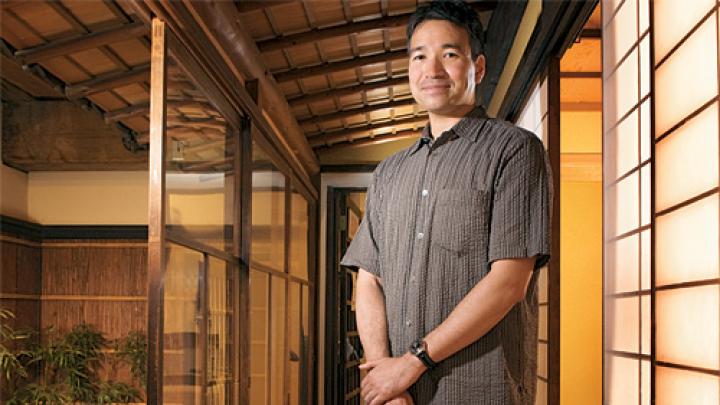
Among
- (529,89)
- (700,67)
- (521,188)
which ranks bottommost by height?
(521,188)

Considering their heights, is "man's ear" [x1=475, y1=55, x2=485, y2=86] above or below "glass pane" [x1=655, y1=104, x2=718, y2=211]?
above

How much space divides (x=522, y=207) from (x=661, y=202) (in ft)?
1.02

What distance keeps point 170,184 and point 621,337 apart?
150 centimetres

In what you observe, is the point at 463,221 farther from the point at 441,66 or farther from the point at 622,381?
the point at 622,381

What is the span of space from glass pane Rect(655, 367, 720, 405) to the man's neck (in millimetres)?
619

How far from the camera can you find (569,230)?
206 inches

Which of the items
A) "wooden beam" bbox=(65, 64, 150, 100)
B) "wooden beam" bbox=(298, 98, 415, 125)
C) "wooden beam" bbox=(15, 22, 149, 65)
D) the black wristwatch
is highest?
"wooden beam" bbox=(298, 98, 415, 125)

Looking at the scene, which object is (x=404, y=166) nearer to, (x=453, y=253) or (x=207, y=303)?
(x=453, y=253)

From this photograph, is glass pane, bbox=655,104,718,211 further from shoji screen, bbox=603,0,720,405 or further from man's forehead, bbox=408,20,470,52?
man's forehead, bbox=408,20,470,52

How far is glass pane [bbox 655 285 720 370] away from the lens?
1.45m

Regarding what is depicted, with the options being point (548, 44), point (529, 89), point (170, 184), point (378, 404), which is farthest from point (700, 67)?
point (529, 89)

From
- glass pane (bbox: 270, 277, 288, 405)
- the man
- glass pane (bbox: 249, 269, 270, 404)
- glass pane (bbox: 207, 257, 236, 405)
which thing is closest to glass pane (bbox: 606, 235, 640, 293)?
the man

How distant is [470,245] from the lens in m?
1.63

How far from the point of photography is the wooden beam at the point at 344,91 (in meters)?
5.63
